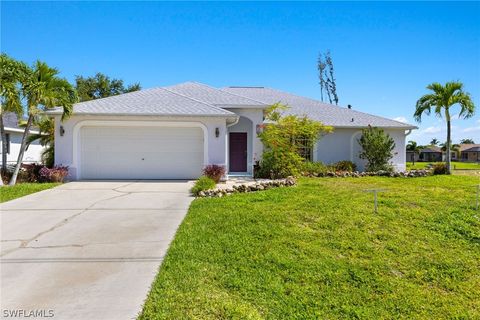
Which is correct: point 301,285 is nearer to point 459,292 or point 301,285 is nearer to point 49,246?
point 459,292

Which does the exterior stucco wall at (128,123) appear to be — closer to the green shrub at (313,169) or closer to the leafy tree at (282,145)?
the leafy tree at (282,145)

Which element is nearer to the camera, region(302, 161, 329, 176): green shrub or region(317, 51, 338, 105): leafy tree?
region(302, 161, 329, 176): green shrub

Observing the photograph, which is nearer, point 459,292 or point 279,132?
point 459,292

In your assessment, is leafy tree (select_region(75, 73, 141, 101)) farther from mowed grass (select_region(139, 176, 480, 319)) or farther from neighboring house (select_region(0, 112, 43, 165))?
mowed grass (select_region(139, 176, 480, 319))

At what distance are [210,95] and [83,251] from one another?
12.7m

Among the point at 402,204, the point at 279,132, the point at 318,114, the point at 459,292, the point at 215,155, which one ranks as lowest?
the point at 459,292

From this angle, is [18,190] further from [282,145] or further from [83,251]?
[282,145]

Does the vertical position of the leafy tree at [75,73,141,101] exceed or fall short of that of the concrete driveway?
it exceeds it

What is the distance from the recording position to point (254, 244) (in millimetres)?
4816

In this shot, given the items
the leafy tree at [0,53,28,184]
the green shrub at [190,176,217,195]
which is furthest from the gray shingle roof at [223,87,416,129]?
the leafy tree at [0,53,28,184]

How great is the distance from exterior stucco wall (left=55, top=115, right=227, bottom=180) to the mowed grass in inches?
226

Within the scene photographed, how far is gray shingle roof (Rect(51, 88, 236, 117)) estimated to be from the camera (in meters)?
12.4

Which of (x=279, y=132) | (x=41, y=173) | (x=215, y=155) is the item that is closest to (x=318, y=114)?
(x=279, y=132)

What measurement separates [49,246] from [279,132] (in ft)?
34.9
